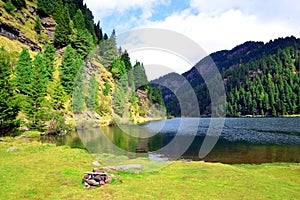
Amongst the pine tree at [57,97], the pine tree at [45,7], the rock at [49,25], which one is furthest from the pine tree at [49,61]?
the pine tree at [45,7]

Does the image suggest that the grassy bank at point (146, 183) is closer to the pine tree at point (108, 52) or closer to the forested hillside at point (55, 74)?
the forested hillside at point (55, 74)

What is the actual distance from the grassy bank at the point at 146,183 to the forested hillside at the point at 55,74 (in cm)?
2475

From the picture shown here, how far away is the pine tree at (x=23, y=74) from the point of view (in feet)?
197

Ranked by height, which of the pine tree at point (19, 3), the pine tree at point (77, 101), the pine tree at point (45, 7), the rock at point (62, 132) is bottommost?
the rock at point (62, 132)

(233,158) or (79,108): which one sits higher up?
(79,108)

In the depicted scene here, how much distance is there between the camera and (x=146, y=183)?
1784 cm

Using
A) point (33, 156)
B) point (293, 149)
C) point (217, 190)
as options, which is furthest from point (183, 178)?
point (293, 149)

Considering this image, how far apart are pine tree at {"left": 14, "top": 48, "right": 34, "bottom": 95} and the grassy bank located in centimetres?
4111

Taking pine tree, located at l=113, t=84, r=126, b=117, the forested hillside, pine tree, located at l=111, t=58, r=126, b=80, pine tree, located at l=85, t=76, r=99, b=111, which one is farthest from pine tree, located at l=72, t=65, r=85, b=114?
pine tree, located at l=111, t=58, r=126, b=80

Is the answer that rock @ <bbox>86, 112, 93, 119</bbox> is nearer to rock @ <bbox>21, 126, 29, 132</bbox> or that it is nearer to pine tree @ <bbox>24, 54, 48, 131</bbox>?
pine tree @ <bbox>24, 54, 48, 131</bbox>

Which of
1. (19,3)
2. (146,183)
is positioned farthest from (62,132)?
(19,3)

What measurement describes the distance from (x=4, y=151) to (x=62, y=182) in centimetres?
1517

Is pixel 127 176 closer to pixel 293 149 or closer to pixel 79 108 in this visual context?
pixel 293 149

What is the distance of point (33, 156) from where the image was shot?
2664cm
